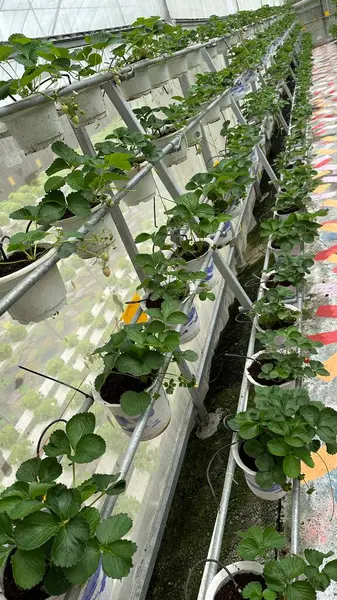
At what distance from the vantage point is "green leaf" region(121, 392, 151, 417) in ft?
4.02

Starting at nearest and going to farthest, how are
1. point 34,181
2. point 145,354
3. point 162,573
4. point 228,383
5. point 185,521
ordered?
point 145,354 < point 34,181 < point 162,573 < point 185,521 < point 228,383

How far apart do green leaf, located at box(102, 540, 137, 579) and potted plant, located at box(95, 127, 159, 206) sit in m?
1.21

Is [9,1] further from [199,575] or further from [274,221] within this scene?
[199,575]

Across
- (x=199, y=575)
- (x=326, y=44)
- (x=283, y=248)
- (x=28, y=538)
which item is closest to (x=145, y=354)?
(x=28, y=538)

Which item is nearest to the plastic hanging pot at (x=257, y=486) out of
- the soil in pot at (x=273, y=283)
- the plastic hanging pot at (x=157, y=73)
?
the soil in pot at (x=273, y=283)

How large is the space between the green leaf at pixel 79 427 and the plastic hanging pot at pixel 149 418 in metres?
0.40

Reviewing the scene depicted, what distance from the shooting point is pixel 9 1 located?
2.35 m

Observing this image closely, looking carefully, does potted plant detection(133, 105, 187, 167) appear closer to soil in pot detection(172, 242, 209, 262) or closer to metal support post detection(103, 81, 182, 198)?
metal support post detection(103, 81, 182, 198)

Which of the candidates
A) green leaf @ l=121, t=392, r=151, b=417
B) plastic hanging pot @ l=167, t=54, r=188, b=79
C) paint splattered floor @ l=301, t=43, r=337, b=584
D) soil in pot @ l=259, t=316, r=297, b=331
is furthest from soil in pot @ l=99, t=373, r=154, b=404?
plastic hanging pot @ l=167, t=54, r=188, b=79

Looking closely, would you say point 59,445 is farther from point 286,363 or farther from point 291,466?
point 286,363

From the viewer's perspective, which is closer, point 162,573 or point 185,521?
point 162,573

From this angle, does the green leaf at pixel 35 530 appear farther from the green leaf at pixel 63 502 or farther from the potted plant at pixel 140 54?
the potted plant at pixel 140 54

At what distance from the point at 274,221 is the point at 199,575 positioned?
2003 millimetres

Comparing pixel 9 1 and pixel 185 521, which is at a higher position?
pixel 9 1
